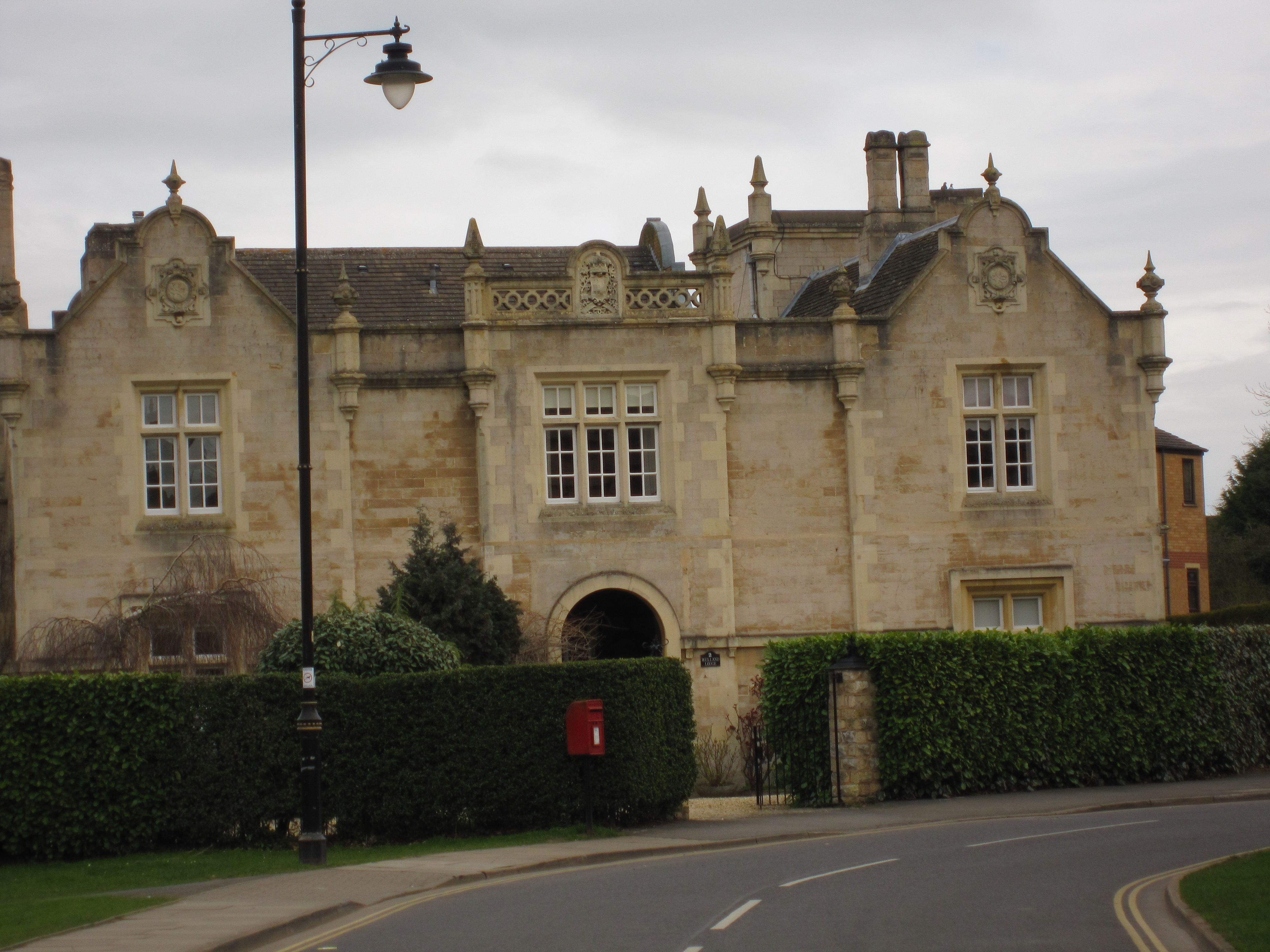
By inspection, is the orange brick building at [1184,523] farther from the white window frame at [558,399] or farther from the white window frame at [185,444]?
the white window frame at [185,444]

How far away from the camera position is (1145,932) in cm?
1098

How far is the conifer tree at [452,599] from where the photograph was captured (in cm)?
2244

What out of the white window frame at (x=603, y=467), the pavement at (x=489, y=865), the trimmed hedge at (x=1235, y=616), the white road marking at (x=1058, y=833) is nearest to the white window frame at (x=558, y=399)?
the white window frame at (x=603, y=467)

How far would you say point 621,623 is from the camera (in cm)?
2931

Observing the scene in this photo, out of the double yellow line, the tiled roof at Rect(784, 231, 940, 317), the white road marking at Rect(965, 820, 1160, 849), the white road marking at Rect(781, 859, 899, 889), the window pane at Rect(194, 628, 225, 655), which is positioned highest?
the tiled roof at Rect(784, 231, 940, 317)

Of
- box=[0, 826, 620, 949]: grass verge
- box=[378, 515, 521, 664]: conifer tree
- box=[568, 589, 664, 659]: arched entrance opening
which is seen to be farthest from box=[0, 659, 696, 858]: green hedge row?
box=[568, 589, 664, 659]: arched entrance opening

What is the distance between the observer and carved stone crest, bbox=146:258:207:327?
26.3 meters

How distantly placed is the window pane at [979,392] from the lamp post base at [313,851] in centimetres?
1626

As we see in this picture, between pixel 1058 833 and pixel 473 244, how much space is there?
1453 cm

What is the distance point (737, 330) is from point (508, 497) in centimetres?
516

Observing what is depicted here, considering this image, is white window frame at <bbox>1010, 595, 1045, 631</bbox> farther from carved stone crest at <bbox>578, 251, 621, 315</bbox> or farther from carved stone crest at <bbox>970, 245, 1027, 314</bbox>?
carved stone crest at <bbox>578, 251, 621, 315</bbox>

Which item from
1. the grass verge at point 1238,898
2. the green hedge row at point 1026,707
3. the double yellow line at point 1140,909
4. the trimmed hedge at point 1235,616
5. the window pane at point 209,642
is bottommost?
the double yellow line at point 1140,909

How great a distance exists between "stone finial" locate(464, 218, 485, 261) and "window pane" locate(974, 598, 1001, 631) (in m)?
11.0

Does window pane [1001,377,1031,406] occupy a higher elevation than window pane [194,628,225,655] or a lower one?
higher
